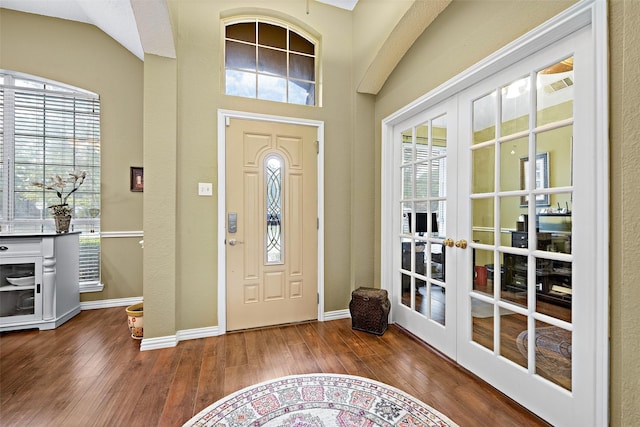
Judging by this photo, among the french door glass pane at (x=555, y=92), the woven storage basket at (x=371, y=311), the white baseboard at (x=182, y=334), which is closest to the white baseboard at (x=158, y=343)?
the white baseboard at (x=182, y=334)

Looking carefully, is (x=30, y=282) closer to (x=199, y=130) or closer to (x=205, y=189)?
(x=205, y=189)

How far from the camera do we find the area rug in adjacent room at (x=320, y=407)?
156 centimetres

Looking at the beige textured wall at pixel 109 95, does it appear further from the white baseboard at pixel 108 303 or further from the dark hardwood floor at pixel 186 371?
the dark hardwood floor at pixel 186 371

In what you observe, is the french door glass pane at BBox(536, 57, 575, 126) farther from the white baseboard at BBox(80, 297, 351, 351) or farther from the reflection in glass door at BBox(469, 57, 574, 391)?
the white baseboard at BBox(80, 297, 351, 351)

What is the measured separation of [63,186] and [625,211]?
15.4 ft

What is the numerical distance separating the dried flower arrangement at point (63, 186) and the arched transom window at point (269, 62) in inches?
80.7

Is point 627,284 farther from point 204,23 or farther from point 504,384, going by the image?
point 204,23

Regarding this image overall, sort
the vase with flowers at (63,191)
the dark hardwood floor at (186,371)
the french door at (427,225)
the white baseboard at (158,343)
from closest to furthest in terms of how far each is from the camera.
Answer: the dark hardwood floor at (186,371) < the french door at (427,225) < the white baseboard at (158,343) < the vase with flowers at (63,191)

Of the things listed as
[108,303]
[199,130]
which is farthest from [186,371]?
[108,303]

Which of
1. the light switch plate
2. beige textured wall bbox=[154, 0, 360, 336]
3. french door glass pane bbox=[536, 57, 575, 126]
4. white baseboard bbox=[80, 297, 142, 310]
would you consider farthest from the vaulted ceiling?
white baseboard bbox=[80, 297, 142, 310]

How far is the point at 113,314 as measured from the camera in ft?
10.5

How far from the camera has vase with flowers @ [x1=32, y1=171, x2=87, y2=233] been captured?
3.03 m

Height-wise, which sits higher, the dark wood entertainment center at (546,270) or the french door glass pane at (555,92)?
the french door glass pane at (555,92)

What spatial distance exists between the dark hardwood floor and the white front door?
242 mm
